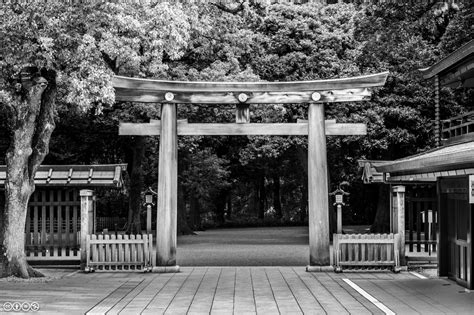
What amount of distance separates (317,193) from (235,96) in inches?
142

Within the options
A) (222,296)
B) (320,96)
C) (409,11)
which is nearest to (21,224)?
(222,296)

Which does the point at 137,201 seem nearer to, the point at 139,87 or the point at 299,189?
the point at 139,87

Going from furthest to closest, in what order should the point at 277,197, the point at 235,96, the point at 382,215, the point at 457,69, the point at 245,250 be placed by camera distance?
the point at 277,197, the point at 382,215, the point at 245,250, the point at 457,69, the point at 235,96

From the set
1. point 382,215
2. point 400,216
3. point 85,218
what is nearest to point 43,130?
point 85,218

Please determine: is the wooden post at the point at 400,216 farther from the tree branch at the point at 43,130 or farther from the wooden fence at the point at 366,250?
the tree branch at the point at 43,130

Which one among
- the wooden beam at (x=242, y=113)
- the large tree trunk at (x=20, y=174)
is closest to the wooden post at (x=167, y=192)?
the wooden beam at (x=242, y=113)

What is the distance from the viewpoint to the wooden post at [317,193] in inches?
888

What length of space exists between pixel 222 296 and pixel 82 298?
9.27 feet

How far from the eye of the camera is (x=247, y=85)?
22859 mm

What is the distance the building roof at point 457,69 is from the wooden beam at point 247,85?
2.05m

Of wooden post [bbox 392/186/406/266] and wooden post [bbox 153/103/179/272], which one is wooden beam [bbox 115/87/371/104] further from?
wooden post [bbox 392/186/406/266]

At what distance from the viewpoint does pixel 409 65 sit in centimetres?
3731

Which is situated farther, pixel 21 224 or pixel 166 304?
pixel 21 224

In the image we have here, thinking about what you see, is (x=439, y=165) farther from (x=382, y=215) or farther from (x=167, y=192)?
(x=382, y=215)
